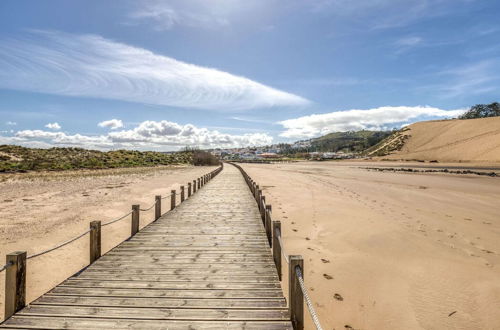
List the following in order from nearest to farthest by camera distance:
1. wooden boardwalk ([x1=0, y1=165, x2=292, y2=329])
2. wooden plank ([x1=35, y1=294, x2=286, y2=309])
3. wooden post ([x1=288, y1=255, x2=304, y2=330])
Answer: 1. wooden post ([x1=288, y1=255, x2=304, y2=330])
2. wooden boardwalk ([x1=0, y1=165, x2=292, y2=329])
3. wooden plank ([x1=35, y1=294, x2=286, y2=309])

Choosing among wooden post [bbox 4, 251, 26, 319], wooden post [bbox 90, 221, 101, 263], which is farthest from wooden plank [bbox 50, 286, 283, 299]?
wooden post [bbox 90, 221, 101, 263]

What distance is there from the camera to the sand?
5.09m

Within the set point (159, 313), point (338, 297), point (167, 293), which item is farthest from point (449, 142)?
point (159, 313)

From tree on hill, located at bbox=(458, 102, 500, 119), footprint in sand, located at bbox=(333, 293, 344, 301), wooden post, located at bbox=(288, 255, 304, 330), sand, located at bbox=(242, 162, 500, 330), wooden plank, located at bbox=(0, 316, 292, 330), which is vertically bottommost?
footprint in sand, located at bbox=(333, 293, 344, 301)

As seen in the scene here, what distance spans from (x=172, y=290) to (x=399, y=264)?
600 cm

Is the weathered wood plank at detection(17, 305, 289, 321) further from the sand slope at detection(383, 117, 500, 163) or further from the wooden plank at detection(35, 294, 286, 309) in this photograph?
the sand slope at detection(383, 117, 500, 163)

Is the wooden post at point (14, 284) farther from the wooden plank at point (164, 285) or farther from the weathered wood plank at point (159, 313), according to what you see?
the wooden plank at point (164, 285)

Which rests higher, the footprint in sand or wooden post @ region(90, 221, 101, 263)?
wooden post @ region(90, 221, 101, 263)

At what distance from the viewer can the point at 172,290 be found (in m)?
4.65

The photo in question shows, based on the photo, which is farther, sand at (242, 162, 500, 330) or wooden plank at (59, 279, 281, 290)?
sand at (242, 162, 500, 330)

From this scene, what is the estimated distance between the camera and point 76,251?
865 centimetres

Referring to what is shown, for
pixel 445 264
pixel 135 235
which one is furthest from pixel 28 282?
pixel 445 264

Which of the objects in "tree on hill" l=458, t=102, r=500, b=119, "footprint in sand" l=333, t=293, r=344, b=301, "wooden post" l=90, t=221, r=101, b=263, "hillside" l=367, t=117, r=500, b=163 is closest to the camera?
"footprint in sand" l=333, t=293, r=344, b=301

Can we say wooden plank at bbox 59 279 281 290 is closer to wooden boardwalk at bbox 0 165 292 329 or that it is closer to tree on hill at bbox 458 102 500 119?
wooden boardwalk at bbox 0 165 292 329
